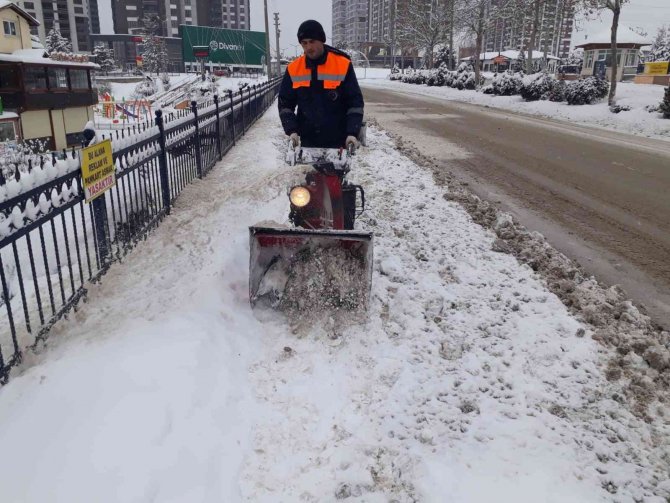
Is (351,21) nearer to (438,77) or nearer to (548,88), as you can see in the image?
(438,77)

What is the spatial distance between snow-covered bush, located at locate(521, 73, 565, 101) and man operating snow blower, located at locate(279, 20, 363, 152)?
23.7 metres

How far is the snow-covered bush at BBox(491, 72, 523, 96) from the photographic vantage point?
28812mm

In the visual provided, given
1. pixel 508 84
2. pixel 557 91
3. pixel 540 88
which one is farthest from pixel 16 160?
pixel 508 84

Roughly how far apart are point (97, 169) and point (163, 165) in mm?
2094

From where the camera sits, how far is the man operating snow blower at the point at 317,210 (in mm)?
4020

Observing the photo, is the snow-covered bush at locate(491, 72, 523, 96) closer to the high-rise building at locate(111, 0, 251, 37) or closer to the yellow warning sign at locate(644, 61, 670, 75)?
the yellow warning sign at locate(644, 61, 670, 75)

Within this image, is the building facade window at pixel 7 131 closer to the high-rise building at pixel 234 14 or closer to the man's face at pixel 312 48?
the man's face at pixel 312 48

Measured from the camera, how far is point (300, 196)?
13.5ft

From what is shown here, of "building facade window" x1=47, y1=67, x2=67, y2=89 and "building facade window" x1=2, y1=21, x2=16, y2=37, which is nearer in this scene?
"building facade window" x1=2, y1=21, x2=16, y2=37

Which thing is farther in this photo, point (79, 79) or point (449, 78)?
point (449, 78)

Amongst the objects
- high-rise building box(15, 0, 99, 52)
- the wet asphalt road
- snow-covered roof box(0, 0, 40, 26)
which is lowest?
the wet asphalt road

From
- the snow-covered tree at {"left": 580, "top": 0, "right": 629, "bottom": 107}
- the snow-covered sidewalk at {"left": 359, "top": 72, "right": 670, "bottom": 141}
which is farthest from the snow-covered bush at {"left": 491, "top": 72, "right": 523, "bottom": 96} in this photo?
the snow-covered tree at {"left": 580, "top": 0, "right": 629, "bottom": 107}

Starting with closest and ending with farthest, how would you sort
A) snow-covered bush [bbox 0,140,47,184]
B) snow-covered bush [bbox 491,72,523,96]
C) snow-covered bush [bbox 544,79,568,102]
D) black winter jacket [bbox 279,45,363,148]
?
snow-covered bush [bbox 0,140,47,184], black winter jacket [bbox 279,45,363,148], snow-covered bush [bbox 544,79,568,102], snow-covered bush [bbox 491,72,523,96]

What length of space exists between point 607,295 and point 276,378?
2.97 metres
